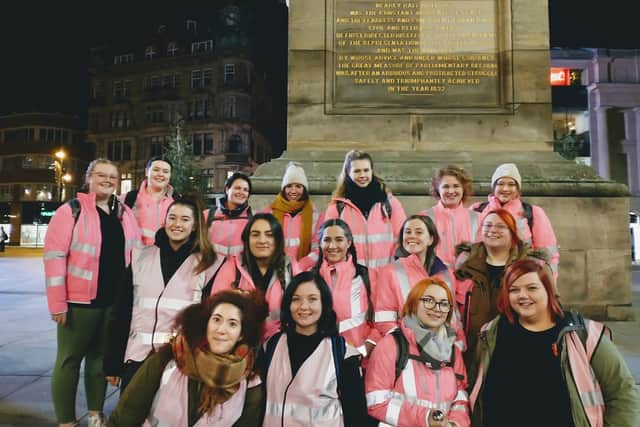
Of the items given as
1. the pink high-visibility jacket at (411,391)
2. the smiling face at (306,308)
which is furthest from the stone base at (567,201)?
the pink high-visibility jacket at (411,391)

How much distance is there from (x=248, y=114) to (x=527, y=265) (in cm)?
4864

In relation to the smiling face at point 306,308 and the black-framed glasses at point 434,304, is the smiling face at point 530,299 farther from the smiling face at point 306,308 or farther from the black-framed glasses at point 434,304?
the smiling face at point 306,308

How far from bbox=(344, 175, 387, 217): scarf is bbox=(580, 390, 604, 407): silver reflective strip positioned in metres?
2.60

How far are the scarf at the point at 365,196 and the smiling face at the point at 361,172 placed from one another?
0.19 feet

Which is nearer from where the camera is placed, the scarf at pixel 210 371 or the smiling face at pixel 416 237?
the scarf at pixel 210 371

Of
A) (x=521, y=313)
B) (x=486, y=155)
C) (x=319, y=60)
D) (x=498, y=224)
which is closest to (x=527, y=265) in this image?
(x=521, y=313)

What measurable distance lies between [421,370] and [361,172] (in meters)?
2.21

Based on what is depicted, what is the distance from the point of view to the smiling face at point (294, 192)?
469 centimetres

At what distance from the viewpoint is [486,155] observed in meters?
6.86

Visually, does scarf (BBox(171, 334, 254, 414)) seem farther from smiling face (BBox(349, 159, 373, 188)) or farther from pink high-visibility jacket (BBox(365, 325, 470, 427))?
smiling face (BBox(349, 159, 373, 188))

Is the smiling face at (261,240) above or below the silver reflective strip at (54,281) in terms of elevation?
above

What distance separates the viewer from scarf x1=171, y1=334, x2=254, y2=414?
2621 millimetres

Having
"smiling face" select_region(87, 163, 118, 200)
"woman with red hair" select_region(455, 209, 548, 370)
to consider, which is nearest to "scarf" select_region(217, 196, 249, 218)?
"smiling face" select_region(87, 163, 118, 200)

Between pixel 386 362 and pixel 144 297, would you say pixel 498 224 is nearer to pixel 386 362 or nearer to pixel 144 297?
pixel 386 362
